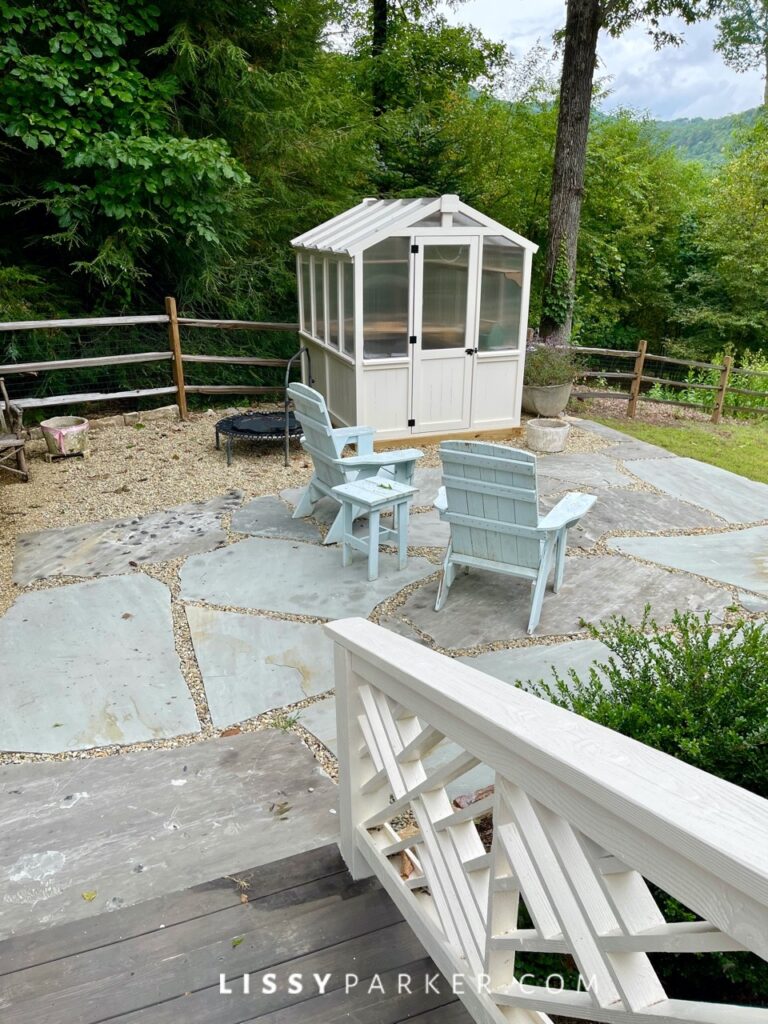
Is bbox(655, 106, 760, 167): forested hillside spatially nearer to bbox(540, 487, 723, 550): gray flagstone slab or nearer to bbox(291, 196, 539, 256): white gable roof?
bbox(291, 196, 539, 256): white gable roof

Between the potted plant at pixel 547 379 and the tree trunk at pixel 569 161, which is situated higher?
the tree trunk at pixel 569 161

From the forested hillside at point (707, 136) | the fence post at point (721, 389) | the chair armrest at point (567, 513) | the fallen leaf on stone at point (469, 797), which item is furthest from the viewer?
the forested hillside at point (707, 136)

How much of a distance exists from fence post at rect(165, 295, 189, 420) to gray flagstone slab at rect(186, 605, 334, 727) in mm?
4673

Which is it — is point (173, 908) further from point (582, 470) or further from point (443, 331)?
point (443, 331)

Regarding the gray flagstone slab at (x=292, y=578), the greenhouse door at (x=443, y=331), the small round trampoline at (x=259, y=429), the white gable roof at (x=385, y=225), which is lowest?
the gray flagstone slab at (x=292, y=578)

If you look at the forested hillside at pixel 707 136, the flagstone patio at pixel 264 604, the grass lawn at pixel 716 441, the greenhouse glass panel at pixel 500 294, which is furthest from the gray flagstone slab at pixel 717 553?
the forested hillside at pixel 707 136

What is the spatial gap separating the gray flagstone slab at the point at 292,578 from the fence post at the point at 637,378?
17.9 feet

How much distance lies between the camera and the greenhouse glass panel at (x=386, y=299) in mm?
6547

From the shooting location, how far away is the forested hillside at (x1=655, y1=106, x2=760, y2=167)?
17500 mm

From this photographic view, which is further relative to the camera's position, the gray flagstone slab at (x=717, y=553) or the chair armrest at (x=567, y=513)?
the gray flagstone slab at (x=717, y=553)

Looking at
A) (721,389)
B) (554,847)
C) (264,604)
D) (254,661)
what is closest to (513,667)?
(254,661)

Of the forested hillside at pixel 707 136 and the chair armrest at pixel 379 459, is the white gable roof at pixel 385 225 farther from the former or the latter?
the forested hillside at pixel 707 136

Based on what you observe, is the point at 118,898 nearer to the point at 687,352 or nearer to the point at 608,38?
the point at 608,38

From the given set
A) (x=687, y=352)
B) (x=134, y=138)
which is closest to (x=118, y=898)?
(x=134, y=138)
